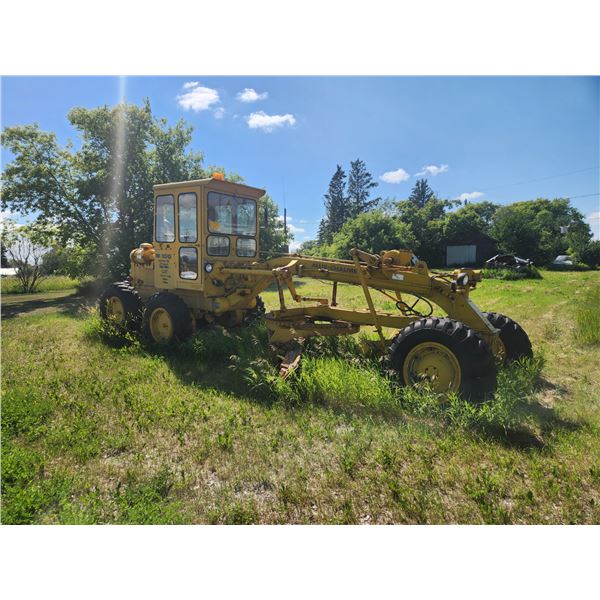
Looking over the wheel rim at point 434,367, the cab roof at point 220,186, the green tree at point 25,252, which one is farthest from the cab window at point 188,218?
the green tree at point 25,252

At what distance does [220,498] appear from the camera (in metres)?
2.88

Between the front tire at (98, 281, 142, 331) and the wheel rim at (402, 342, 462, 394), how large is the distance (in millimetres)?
5536

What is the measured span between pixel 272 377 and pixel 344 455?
1.60 metres

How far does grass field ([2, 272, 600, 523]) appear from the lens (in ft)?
9.02

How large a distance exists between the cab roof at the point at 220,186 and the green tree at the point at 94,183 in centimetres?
1232

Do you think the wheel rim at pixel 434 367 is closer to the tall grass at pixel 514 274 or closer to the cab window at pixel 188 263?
the cab window at pixel 188 263

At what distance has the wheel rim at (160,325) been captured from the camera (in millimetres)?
6699

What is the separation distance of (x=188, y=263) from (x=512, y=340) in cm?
520

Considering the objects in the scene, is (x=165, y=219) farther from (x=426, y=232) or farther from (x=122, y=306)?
(x=426, y=232)

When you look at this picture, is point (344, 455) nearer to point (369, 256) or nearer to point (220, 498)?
point (220, 498)

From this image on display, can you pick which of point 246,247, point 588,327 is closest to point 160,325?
point 246,247

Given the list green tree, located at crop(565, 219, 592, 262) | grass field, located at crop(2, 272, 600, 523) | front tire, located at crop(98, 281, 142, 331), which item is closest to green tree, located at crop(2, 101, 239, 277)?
front tire, located at crop(98, 281, 142, 331)

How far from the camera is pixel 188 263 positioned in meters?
6.66

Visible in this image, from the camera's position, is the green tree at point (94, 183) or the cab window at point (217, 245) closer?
the cab window at point (217, 245)
